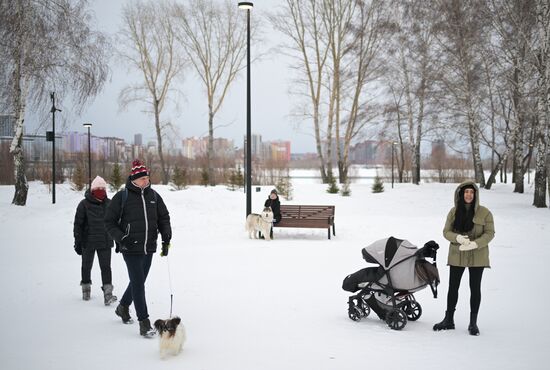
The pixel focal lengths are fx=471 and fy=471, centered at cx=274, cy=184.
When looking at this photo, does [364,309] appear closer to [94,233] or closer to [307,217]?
[94,233]

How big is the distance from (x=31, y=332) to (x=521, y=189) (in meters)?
24.9

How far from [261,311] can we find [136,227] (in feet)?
6.88

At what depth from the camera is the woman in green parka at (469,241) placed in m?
5.29

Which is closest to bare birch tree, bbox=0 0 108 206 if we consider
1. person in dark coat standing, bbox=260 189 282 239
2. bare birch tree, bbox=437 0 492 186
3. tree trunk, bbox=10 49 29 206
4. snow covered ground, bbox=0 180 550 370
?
tree trunk, bbox=10 49 29 206

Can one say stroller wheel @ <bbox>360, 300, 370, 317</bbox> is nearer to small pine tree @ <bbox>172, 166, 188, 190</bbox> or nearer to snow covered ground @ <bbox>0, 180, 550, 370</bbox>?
snow covered ground @ <bbox>0, 180, 550, 370</bbox>

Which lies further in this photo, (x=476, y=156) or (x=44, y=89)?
(x=476, y=156)

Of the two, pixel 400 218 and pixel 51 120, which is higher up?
pixel 51 120

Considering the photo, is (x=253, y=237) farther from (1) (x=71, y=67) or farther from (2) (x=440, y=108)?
(2) (x=440, y=108)

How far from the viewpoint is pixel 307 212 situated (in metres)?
13.7

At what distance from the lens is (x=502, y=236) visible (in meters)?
12.9

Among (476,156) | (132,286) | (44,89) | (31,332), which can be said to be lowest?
(31,332)

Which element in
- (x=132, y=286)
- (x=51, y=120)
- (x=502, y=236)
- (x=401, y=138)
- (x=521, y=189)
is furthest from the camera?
(x=401, y=138)

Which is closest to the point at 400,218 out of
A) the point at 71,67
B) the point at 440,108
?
the point at 440,108

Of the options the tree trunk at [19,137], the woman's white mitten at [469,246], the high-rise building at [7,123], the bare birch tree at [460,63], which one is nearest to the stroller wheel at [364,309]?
the woman's white mitten at [469,246]
